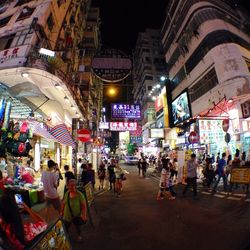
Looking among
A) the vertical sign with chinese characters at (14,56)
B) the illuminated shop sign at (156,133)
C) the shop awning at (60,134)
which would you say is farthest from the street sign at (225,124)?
the illuminated shop sign at (156,133)

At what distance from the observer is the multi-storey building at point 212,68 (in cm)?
1894

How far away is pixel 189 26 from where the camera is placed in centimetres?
3034

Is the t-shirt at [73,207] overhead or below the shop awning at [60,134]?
below

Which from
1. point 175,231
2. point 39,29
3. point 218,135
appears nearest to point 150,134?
point 218,135

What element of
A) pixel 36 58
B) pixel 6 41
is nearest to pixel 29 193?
pixel 36 58

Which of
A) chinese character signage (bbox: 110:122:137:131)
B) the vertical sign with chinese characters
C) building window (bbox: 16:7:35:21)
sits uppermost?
building window (bbox: 16:7:35:21)

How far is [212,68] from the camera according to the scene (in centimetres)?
2448

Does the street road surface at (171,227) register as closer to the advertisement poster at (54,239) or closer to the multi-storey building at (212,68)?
the advertisement poster at (54,239)

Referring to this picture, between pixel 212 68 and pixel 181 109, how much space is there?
738cm

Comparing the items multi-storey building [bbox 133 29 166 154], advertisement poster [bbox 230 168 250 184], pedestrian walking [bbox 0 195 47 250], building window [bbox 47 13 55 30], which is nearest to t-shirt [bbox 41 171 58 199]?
pedestrian walking [bbox 0 195 47 250]

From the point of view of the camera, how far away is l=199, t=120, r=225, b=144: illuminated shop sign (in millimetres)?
19266

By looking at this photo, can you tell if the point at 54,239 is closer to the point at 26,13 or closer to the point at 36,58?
the point at 36,58

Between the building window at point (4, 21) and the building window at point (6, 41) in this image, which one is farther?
the building window at point (4, 21)

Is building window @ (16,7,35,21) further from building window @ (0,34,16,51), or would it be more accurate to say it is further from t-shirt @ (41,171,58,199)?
t-shirt @ (41,171,58,199)
